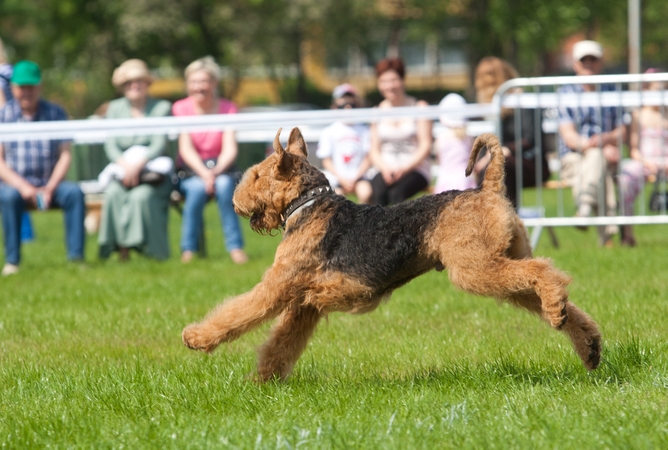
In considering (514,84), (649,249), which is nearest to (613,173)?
(649,249)

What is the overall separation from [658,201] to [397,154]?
107 inches

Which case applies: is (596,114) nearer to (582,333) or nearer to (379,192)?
(379,192)

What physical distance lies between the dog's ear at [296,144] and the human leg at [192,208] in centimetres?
487

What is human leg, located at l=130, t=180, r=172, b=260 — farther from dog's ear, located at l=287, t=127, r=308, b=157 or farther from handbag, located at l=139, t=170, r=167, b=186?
dog's ear, located at l=287, t=127, r=308, b=157

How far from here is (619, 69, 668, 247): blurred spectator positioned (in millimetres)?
9000

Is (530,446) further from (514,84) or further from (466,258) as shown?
(514,84)

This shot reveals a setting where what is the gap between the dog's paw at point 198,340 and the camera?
4176 millimetres

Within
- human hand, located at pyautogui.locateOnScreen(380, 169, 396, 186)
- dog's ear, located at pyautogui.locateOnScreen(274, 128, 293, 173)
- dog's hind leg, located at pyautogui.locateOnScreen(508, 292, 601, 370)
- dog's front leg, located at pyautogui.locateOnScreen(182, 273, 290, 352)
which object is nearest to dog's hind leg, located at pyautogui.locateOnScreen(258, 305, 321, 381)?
dog's front leg, located at pyautogui.locateOnScreen(182, 273, 290, 352)

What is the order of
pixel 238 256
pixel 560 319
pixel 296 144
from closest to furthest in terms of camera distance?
pixel 560 319 → pixel 296 144 → pixel 238 256

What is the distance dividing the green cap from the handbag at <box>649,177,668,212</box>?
6487mm

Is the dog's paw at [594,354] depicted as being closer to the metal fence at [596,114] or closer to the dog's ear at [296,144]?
the dog's ear at [296,144]

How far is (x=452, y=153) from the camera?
8.88 meters

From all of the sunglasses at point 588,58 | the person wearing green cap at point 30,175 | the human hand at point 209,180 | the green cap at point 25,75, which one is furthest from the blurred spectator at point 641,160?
the green cap at point 25,75

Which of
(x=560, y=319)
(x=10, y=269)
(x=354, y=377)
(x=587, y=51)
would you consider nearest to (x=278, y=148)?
(x=354, y=377)
